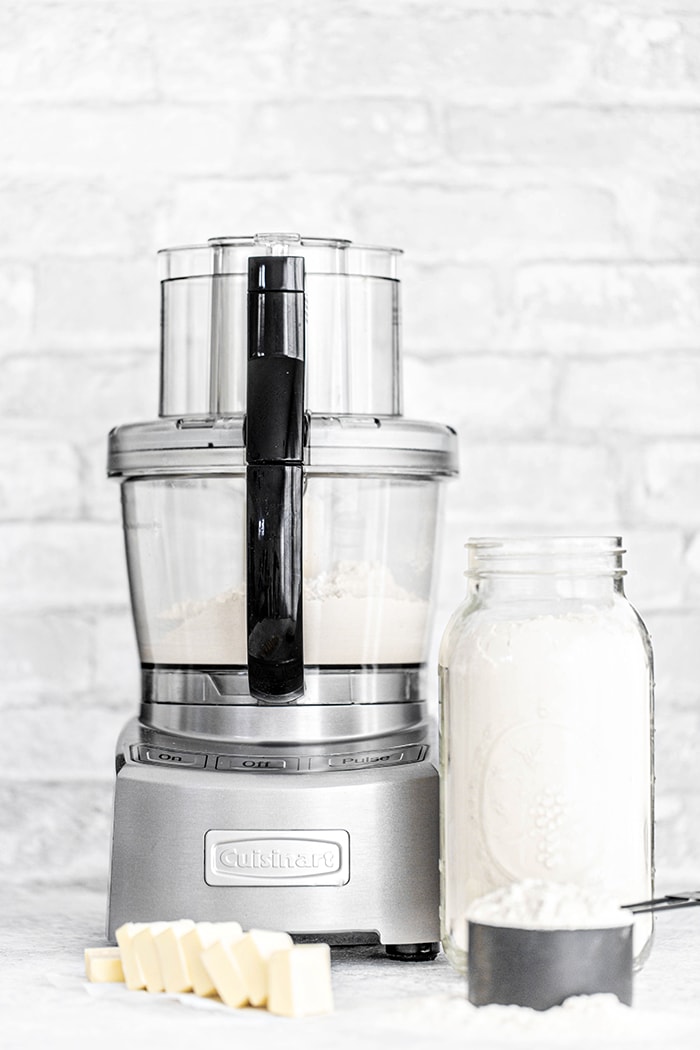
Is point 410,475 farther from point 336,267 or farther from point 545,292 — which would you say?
point 545,292

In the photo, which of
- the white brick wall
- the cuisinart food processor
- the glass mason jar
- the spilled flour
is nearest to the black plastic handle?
the cuisinart food processor

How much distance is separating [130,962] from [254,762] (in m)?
0.15

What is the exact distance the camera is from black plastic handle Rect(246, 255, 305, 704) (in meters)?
0.87

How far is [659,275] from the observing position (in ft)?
4.19

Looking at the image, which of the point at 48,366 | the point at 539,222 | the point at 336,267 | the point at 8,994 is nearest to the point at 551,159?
the point at 539,222

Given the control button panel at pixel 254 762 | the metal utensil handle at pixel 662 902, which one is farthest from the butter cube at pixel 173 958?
the metal utensil handle at pixel 662 902

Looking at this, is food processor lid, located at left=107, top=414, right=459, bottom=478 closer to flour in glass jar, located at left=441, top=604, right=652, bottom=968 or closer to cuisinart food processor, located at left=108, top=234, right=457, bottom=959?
cuisinart food processor, located at left=108, top=234, right=457, bottom=959

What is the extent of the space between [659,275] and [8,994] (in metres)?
0.80

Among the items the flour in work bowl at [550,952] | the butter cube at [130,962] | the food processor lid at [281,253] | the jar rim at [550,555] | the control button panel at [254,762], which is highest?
the food processor lid at [281,253]

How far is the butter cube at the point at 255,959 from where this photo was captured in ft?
2.64

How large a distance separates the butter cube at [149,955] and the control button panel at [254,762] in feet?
0.38

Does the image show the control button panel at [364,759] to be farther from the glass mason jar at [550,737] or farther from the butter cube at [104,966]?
the butter cube at [104,966]

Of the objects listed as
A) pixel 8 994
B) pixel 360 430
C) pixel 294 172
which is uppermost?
pixel 294 172

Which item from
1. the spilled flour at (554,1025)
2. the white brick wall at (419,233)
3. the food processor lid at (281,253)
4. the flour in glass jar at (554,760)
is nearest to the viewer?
the spilled flour at (554,1025)
